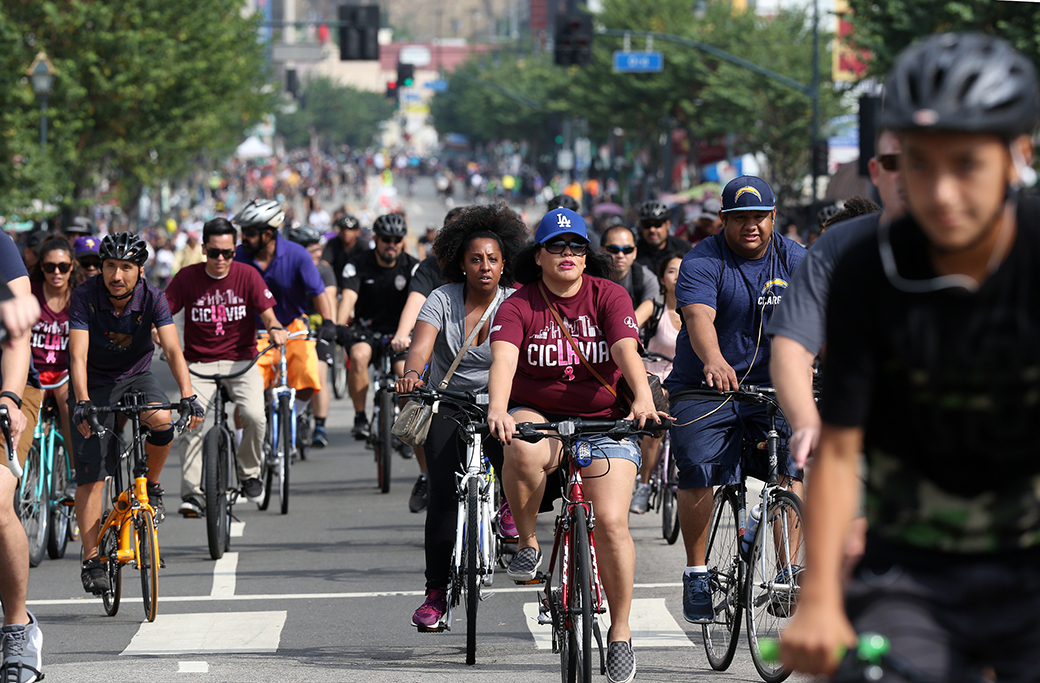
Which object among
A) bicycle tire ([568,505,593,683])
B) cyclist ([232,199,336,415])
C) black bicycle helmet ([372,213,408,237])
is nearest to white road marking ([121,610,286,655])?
bicycle tire ([568,505,593,683])

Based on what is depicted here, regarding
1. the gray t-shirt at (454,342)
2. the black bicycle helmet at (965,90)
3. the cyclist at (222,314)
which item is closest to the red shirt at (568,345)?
the gray t-shirt at (454,342)

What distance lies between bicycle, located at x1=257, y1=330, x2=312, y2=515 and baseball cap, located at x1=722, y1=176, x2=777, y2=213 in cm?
508

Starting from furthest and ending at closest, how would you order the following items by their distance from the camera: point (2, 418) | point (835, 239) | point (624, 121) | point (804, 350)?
point (624, 121)
point (2, 418)
point (835, 239)
point (804, 350)

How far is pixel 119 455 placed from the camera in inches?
329

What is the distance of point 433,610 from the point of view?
7039 millimetres

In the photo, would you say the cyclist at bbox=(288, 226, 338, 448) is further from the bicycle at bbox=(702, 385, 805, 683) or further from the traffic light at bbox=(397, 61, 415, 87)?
the traffic light at bbox=(397, 61, 415, 87)

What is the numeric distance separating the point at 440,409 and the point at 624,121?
5515 centimetres

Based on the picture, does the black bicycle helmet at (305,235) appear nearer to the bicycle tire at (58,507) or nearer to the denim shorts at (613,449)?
the bicycle tire at (58,507)

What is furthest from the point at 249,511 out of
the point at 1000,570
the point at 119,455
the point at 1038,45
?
the point at 1038,45

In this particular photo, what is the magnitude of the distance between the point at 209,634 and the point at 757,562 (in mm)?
2847

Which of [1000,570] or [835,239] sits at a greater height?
[835,239]

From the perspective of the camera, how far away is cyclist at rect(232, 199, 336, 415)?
476 inches

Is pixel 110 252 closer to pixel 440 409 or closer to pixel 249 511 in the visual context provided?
pixel 440 409

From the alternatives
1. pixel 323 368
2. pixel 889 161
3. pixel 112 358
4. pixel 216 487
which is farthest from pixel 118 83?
pixel 889 161
